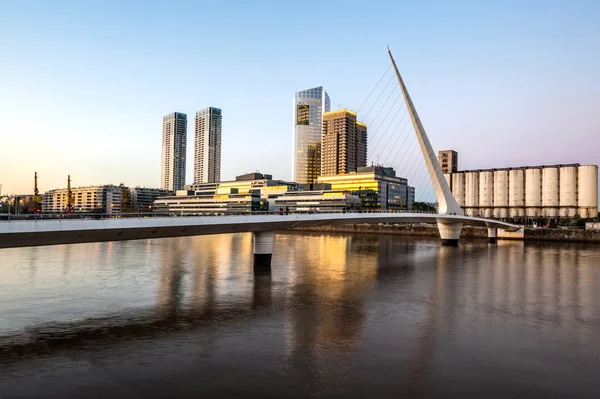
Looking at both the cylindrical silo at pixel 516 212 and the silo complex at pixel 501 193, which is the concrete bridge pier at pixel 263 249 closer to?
the cylindrical silo at pixel 516 212

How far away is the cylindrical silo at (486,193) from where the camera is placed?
13650 centimetres

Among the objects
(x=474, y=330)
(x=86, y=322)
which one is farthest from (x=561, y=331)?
(x=86, y=322)

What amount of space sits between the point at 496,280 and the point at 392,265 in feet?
34.8

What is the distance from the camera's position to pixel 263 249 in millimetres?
35906

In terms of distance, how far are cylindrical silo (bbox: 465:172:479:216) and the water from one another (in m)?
114

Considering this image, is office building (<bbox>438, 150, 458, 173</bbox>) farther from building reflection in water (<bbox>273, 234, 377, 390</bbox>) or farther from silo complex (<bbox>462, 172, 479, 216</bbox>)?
building reflection in water (<bbox>273, 234, 377, 390</bbox>)

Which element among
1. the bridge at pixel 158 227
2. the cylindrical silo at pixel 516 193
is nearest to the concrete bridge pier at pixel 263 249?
the bridge at pixel 158 227

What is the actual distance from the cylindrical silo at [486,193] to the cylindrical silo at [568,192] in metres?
20.4

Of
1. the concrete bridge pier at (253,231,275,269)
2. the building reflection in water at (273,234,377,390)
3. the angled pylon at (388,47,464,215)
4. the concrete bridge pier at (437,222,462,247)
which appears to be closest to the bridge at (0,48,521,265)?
the concrete bridge pier at (253,231,275,269)

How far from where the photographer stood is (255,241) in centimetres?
3616

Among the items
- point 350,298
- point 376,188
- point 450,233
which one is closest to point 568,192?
point 376,188

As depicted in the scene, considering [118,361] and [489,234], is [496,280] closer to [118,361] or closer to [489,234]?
[118,361]

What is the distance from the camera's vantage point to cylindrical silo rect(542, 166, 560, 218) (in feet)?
399

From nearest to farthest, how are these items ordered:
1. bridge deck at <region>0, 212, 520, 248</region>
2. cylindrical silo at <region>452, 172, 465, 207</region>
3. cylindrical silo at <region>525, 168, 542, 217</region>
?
bridge deck at <region>0, 212, 520, 248</region> → cylindrical silo at <region>525, 168, 542, 217</region> → cylindrical silo at <region>452, 172, 465, 207</region>
